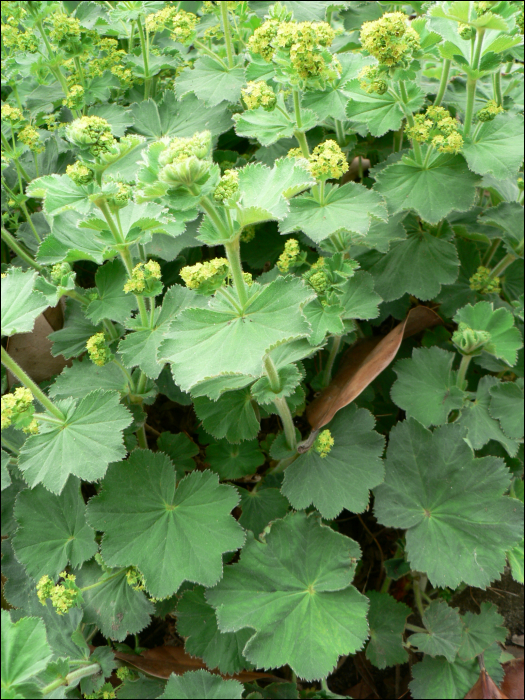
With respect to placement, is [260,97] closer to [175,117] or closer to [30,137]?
[175,117]

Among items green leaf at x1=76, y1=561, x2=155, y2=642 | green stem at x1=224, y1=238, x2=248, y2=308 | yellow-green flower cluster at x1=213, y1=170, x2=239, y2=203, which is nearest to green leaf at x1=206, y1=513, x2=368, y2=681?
green leaf at x1=76, y1=561, x2=155, y2=642

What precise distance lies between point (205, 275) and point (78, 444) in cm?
57

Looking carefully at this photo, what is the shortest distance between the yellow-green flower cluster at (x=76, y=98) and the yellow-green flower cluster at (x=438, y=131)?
44.7 inches

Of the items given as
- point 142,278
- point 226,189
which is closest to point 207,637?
point 142,278

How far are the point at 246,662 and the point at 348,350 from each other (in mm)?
1068

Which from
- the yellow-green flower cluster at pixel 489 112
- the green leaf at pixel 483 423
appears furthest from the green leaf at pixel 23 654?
the yellow-green flower cluster at pixel 489 112

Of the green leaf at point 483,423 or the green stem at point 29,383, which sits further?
the green leaf at point 483,423

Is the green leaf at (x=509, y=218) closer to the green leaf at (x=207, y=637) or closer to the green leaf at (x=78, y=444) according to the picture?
the green leaf at (x=78, y=444)

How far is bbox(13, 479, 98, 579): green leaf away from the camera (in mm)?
1681

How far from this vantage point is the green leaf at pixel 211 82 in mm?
1955

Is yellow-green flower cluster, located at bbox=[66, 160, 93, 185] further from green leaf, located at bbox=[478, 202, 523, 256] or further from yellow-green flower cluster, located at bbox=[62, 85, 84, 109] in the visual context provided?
green leaf, located at bbox=[478, 202, 523, 256]

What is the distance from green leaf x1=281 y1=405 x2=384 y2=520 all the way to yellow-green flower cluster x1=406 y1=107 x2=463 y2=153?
0.82 meters

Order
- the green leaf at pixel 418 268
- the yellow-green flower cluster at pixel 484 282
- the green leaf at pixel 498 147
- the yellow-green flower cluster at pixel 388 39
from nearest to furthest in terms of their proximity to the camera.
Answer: the yellow-green flower cluster at pixel 388 39 → the green leaf at pixel 498 147 → the green leaf at pixel 418 268 → the yellow-green flower cluster at pixel 484 282

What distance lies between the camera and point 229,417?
1718 mm
